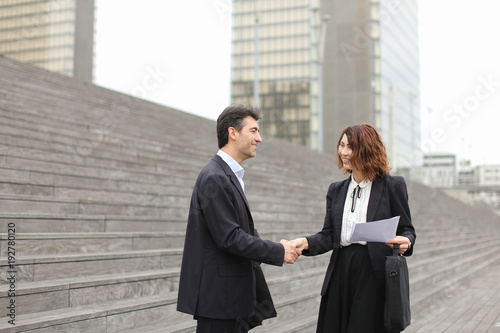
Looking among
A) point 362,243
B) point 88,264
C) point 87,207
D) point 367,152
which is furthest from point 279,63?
point 362,243

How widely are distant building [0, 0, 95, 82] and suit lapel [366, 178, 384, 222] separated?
2380cm

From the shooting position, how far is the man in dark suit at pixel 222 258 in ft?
7.91

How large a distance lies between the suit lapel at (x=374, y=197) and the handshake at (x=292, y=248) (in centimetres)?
42

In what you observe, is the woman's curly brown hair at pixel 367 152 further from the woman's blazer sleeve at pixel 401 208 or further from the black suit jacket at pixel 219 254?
the black suit jacket at pixel 219 254

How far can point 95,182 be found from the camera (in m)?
6.33

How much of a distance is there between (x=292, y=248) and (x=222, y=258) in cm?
48

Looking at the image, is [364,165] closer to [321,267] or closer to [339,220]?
[339,220]

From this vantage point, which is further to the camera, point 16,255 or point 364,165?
point 16,255

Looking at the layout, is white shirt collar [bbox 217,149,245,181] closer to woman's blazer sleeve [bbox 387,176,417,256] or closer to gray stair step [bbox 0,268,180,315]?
woman's blazer sleeve [bbox 387,176,417,256]

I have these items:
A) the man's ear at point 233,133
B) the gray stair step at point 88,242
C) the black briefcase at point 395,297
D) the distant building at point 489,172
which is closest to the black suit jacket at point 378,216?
the black briefcase at point 395,297

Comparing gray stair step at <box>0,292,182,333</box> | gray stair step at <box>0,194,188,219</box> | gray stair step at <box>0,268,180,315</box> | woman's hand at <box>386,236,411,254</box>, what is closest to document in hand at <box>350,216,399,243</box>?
woman's hand at <box>386,236,411,254</box>

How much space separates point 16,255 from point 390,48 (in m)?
57.1

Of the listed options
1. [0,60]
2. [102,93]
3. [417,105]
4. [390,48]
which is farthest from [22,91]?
[417,105]

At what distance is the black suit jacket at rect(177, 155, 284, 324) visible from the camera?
7.91ft
